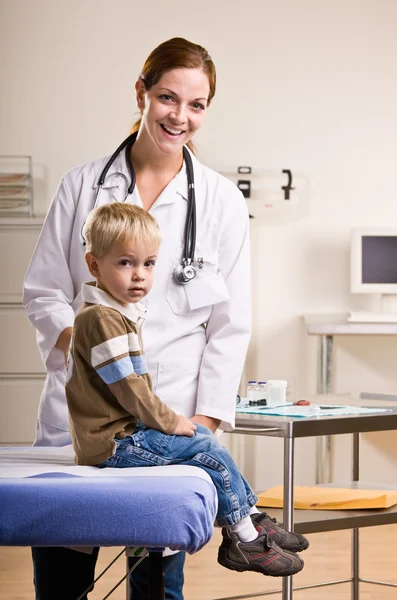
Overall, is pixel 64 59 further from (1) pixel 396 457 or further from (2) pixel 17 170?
(1) pixel 396 457

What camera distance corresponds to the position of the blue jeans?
125 cm

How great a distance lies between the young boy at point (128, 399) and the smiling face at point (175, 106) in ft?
0.74

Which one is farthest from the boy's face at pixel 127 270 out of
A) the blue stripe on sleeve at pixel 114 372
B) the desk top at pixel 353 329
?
the desk top at pixel 353 329

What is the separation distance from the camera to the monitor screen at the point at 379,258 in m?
4.18

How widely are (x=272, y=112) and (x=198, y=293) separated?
3.10 m

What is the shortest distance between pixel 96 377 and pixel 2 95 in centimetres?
349

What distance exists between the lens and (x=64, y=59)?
446cm

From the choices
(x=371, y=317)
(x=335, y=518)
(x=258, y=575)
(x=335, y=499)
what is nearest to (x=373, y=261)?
(x=371, y=317)

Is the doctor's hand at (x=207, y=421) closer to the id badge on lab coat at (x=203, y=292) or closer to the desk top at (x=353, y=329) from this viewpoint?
the id badge on lab coat at (x=203, y=292)

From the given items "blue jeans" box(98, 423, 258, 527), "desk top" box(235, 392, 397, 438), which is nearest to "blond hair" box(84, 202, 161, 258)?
"blue jeans" box(98, 423, 258, 527)

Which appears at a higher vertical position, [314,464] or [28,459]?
[28,459]

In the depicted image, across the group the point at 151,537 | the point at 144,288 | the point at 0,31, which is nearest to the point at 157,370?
the point at 144,288

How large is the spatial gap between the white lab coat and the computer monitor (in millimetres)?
2637

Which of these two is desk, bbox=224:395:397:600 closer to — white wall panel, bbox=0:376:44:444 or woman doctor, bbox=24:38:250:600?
woman doctor, bbox=24:38:250:600
